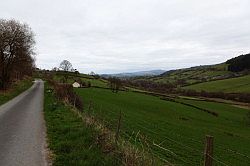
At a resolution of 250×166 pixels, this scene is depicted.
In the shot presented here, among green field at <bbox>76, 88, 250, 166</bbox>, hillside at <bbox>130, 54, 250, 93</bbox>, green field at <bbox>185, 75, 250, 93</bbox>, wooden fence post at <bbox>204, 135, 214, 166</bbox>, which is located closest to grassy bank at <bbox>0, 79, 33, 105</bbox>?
green field at <bbox>76, 88, 250, 166</bbox>

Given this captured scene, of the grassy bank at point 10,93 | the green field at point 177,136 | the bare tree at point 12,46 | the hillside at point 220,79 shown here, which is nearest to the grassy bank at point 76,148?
the green field at point 177,136

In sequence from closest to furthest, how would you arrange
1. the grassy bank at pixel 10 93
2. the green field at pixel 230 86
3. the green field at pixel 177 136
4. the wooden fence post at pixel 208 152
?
the wooden fence post at pixel 208 152 < the green field at pixel 177 136 < the grassy bank at pixel 10 93 < the green field at pixel 230 86

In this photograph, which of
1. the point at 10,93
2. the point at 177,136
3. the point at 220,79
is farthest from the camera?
the point at 220,79

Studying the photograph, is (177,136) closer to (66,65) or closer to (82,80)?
(82,80)

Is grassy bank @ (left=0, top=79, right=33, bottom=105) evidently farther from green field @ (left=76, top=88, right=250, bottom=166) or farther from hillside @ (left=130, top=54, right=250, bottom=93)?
hillside @ (left=130, top=54, right=250, bottom=93)

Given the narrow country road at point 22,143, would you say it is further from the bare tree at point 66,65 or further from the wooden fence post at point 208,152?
the bare tree at point 66,65

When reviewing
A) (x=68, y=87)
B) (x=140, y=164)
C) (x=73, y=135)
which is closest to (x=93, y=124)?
(x=73, y=135)

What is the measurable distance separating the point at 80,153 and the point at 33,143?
3704 millimetres

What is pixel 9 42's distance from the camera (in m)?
60.8

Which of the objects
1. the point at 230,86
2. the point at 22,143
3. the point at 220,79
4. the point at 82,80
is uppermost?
the point at 220,79

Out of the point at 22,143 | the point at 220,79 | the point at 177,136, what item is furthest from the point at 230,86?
the point at 22,143

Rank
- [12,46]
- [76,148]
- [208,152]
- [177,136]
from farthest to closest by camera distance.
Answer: [12,46] < [177,136] < [76,148] < [208,152]

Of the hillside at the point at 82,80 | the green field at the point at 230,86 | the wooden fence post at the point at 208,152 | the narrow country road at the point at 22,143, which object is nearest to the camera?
the wooden fence post at the point at 208,152

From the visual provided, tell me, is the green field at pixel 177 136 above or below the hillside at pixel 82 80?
below
